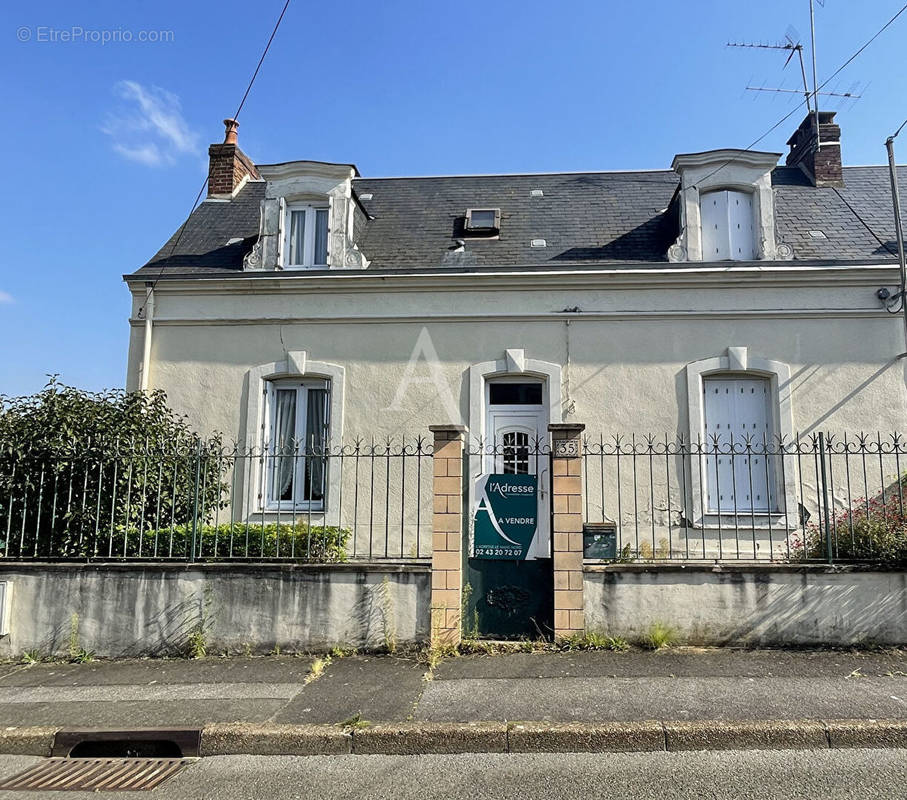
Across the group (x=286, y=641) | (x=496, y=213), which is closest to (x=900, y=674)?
(x=286, y=641)

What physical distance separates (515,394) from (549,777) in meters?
6.26

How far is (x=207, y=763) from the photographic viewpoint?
4.30 metres

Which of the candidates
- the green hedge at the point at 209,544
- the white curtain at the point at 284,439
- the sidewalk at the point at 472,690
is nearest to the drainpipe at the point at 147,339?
the white curtain at the point at 284,439

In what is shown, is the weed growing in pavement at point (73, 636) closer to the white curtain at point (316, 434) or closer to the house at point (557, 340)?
the house at point (557, 340)

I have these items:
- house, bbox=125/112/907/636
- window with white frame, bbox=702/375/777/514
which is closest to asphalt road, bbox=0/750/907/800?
house, bbox=125/112/907/636

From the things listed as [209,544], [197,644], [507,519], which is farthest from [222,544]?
[507,519]

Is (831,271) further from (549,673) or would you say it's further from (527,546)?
(549,673)

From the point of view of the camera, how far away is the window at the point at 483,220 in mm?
10758

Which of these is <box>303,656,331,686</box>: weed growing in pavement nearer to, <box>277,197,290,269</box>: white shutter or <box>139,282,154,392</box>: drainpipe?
<box>139,282,154,392</box>: drainpipe

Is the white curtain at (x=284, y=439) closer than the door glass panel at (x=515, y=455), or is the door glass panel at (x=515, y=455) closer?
the door glass panel at (x=515, y=455)

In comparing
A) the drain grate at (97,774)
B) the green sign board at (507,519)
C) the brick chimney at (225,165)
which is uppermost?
the brick chimney at (225,165)

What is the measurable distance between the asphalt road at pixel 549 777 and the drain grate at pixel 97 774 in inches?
3.6

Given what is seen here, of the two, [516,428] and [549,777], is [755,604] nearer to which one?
[549,777]

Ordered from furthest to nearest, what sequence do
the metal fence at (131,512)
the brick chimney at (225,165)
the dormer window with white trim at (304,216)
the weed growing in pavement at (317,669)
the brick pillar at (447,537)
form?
the brick chimney at (225,165) < the dormer window with white trim at (304,216) < the metal fence at (131,512) < the brick pillar at (447,537) < the weed growing in pavement at (317,669)
